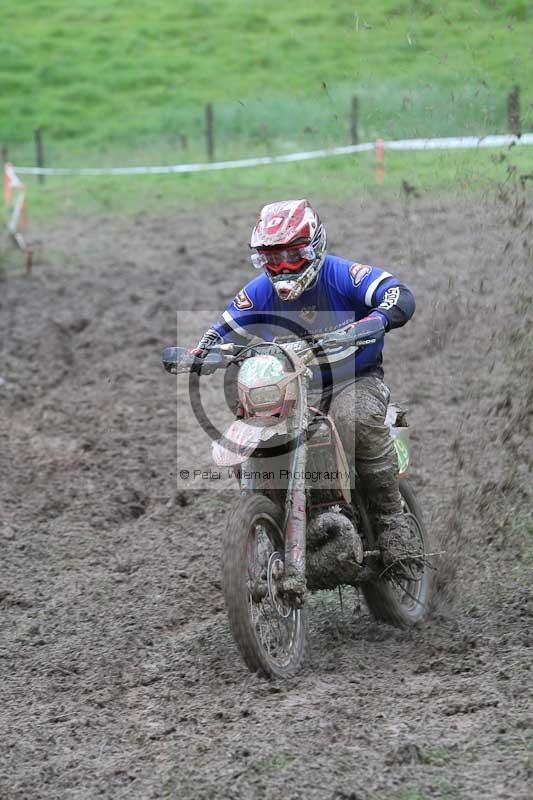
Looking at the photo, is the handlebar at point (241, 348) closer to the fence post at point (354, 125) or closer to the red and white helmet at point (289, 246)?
the red and white helmet at point (289, 246)

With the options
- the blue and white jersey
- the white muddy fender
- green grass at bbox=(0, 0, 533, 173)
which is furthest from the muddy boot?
green grass at bbox=(0, 0, 533, 173)

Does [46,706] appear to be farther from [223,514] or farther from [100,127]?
[100,127]

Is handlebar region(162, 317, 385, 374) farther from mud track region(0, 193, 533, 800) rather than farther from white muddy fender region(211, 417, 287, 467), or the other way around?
mud track region(0, 193, 533, 800)

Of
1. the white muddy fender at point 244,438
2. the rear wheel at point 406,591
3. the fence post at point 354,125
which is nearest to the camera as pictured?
the white muddy fender at point 244,438

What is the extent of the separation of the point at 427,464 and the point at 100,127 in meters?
27.5

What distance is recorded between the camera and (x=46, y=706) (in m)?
4.76

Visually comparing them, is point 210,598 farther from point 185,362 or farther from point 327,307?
point 327,307

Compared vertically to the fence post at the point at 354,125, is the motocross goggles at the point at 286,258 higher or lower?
lower

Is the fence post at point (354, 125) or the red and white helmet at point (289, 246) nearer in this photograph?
the red and white helmet at point (289, 246)

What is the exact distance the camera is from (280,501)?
509cm

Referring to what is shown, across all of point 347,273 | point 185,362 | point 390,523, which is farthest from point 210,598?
point 347,273

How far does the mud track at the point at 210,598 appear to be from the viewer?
3852mm

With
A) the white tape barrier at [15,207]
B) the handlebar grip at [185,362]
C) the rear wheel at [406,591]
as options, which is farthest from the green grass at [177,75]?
the handlebar grip at [185,362]

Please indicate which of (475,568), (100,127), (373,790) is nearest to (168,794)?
(373,790)
